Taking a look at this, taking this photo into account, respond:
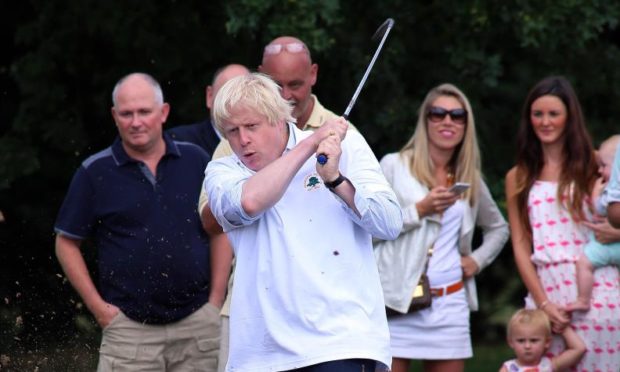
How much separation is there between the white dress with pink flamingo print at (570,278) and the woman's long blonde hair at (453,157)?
1.32ft

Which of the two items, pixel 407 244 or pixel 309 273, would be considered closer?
pixel 309 273

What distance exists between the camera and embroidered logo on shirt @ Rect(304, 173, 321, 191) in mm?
5684

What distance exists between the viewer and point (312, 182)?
18.7ft

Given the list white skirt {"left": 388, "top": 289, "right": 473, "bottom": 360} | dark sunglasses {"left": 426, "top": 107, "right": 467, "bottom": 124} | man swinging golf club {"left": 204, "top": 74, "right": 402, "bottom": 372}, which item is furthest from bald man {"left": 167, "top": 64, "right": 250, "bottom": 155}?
man swinging golf club {"left": 204, "top": 74, "right": 402, "bottom": 372}

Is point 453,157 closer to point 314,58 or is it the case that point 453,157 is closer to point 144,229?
point 144,229

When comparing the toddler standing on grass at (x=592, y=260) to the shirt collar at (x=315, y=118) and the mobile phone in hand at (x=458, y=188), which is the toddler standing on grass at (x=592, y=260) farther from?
the shirt collar at (x=315, y=118)

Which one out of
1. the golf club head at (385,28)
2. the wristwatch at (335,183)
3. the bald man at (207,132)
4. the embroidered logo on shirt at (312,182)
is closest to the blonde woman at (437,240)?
the bald man at (207,132)

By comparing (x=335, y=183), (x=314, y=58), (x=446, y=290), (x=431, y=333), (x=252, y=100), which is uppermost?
(x=314, y=58)

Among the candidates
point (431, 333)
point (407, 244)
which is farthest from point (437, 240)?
point (431, 333)

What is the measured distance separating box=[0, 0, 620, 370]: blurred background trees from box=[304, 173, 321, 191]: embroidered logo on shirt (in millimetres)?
5956

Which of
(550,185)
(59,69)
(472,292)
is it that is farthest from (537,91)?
(59,69)

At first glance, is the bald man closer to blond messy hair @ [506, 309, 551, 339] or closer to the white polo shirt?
blond messy hair @ [506, 309, 551, 339]

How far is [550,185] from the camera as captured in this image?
28.3 feet

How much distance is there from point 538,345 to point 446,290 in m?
0.64
